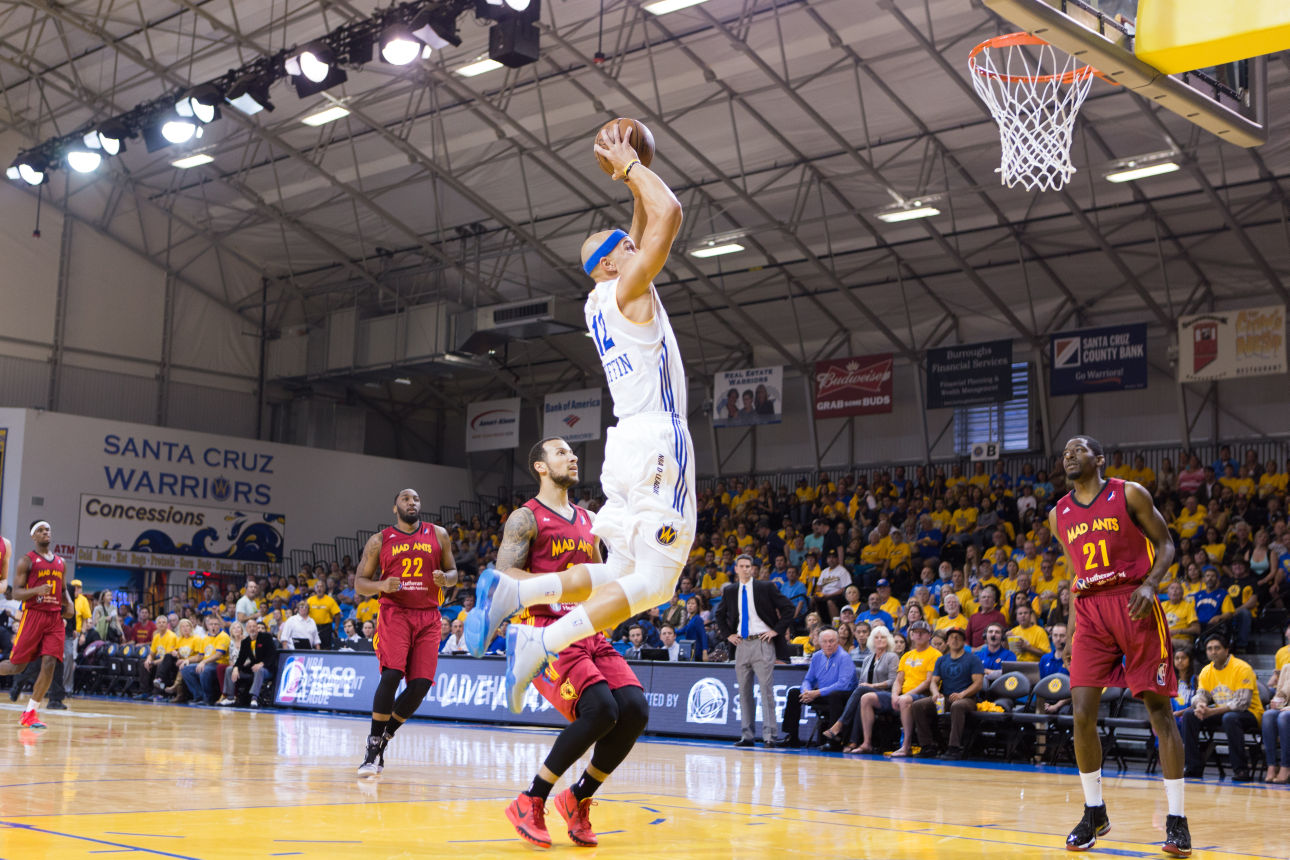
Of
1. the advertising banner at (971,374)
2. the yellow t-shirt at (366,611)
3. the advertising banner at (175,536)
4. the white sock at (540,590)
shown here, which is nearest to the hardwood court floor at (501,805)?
the white sock at (540,590)

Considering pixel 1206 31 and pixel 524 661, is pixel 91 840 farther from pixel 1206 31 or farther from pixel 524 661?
pixel 1206 31

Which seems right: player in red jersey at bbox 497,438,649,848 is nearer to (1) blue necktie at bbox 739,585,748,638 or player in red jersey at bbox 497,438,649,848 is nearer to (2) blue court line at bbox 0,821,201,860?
(2) blue court line at bbox 0,821,201,860

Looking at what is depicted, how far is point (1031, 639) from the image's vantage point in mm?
14844

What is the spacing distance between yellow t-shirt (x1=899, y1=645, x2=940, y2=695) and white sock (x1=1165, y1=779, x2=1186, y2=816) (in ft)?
25.2

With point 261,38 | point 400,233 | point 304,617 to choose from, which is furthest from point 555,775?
point 400,233

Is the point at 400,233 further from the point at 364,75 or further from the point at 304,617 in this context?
the point at 304,617

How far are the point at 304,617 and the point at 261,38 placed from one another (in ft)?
35.5

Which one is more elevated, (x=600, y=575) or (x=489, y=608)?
(x=600, y=575)

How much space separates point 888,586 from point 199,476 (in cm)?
1974

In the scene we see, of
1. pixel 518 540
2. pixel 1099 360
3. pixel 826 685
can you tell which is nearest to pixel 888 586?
pixel 826 685

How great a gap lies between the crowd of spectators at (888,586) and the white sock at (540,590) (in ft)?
29.8

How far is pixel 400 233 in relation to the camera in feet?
102

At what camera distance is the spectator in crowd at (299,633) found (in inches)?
855

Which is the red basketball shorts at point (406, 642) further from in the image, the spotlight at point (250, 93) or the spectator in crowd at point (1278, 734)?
the spotlight at point (250, 93)
